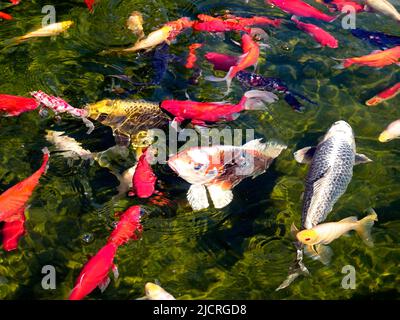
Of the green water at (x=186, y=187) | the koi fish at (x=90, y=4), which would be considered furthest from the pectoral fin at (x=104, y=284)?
the koi fish at (x=90, y=4)

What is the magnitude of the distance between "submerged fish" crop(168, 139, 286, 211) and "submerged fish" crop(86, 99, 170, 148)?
2.17 feet

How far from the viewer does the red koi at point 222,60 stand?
21.8 feet

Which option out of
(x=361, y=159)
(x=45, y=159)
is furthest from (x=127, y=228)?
(x=361, y=159)

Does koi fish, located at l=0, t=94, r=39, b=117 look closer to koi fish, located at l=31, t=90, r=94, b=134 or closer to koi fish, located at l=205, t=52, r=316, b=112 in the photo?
koi fish, located at l=31, t=90, r=94, b=134

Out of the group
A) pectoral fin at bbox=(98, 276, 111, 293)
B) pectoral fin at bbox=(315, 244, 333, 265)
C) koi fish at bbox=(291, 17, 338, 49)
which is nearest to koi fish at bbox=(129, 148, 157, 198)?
pectoral fin at bbox=(98, 276, 111, 293)

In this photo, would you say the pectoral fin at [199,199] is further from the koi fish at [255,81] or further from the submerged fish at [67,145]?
the koi fish at [255,81]

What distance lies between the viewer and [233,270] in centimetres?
520

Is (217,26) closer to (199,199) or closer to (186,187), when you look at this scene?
(186,187)

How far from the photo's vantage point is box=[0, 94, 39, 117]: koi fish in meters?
5.85
